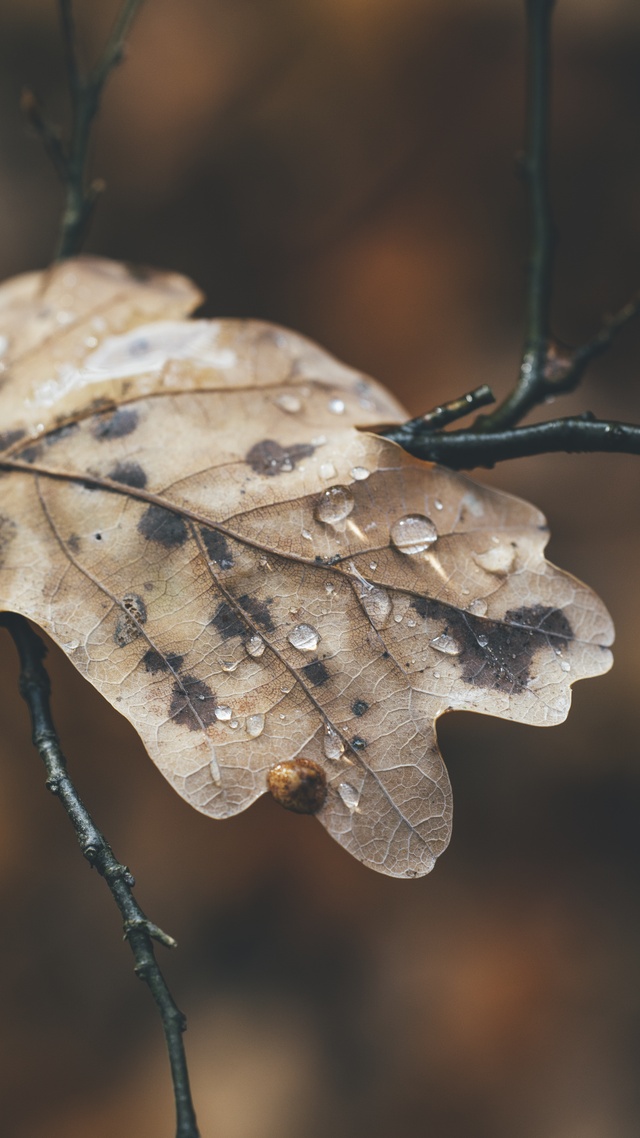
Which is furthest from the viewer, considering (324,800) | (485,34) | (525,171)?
(485,34)

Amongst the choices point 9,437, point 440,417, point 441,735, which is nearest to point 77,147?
point 9,437

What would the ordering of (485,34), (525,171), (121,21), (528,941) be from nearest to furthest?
(525,171) → (121,21) → (528,941) → (485,34)

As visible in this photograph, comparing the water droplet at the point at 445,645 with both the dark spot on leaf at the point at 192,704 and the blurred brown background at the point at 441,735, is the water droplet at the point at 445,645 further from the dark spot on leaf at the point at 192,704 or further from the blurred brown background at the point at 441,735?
the blurred brown background at the point at 441,735

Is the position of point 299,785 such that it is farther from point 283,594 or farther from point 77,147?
point 77,147

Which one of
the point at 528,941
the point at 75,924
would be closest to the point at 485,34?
the point at 528,941

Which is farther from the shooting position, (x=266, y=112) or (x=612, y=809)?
(x=266, y=112)

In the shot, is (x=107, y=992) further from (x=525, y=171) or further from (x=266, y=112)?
(x=266, y=112)

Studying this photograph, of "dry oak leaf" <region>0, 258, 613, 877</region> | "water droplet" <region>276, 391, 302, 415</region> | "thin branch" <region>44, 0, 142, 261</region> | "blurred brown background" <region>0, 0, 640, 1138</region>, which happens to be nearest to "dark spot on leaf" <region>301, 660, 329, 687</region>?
"dry oak leaf" <region>0, 258, 613, 877</region>

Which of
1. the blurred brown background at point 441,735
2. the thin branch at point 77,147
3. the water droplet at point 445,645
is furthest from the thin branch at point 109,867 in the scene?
the blurred brown background at point 441,735
